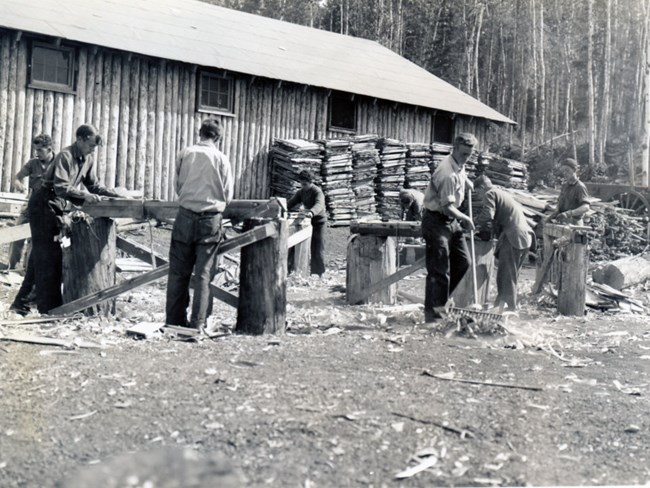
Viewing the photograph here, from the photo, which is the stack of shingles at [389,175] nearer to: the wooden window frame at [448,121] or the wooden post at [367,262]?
the wooden window frame at [448,121]

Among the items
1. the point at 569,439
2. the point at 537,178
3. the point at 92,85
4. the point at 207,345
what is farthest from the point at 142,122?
the point at 537,178

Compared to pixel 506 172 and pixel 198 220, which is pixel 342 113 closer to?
pixel 506 172

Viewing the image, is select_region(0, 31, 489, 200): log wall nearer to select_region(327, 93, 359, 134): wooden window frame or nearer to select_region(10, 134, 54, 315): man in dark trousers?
select_region(327, 93, 359, 134): wooden window frame

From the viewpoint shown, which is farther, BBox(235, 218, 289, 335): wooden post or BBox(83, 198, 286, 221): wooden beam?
BBox(83, 198, 286, 221): wooden beam

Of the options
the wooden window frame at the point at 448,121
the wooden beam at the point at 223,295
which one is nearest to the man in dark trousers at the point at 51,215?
the wooden beam at the point at 223,295

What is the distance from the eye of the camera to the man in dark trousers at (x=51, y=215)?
7.75m

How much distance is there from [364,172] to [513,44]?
28075 millimetres

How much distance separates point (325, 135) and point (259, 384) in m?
15.6

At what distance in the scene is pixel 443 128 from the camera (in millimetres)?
23828

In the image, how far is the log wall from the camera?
1462 cm

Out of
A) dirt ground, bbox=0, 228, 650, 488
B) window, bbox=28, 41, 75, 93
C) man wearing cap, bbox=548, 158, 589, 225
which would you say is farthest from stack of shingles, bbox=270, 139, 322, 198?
dirt ground, bbox=0, 228, 650, 488

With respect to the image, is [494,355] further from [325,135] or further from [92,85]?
[325,135]

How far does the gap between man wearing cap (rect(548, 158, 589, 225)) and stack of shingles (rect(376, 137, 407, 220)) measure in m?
9.53

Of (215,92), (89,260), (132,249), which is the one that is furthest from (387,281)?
(215,92)
